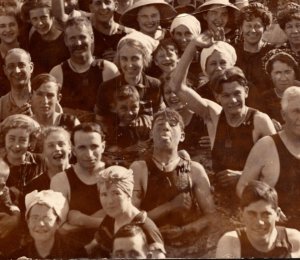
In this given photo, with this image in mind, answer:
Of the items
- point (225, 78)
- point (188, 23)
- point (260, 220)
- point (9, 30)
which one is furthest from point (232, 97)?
point (9, 30)

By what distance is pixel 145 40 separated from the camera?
2.26m

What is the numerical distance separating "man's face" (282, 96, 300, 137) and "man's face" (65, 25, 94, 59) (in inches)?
25.1

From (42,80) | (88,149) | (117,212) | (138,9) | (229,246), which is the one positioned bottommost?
(229,246)

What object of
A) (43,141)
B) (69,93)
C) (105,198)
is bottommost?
(105,198)

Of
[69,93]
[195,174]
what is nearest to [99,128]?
[69,93]

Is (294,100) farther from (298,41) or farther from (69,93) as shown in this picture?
(69,93)

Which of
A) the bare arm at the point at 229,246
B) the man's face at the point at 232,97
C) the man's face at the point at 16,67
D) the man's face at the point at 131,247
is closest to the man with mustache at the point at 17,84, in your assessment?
the man's face at the point at 16,67

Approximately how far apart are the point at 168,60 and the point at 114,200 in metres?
0.46

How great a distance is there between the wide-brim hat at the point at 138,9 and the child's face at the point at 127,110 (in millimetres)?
240

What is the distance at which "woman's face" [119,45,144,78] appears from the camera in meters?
2.25

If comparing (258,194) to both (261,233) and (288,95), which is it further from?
(288,95)

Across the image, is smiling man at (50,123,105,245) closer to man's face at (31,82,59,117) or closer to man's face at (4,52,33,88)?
man's face at (31,82,59,117)

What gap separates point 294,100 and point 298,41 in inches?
8.1

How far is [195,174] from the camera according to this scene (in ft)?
7.21
